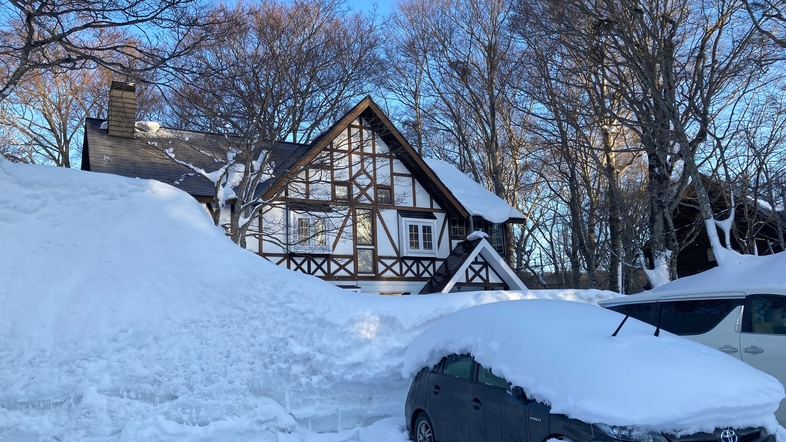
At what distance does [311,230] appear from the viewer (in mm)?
18375

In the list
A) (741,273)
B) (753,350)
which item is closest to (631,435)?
(753,350)

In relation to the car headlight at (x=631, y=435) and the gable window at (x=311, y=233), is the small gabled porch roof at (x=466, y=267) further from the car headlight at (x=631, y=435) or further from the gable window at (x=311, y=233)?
the car headlight at (x=631, y=435)

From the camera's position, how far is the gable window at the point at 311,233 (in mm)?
17908

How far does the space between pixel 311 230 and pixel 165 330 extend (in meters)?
10.9

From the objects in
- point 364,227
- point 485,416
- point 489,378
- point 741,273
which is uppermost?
point 364,227

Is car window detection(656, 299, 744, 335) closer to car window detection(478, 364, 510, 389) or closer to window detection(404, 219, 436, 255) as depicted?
car window detection(478, 364, 510, 389)

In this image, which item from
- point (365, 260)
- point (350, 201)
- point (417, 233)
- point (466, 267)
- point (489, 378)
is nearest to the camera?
point (489, 378)

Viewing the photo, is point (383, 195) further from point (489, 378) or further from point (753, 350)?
point (489, 378)

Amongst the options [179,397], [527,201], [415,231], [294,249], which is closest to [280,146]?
[294,249]

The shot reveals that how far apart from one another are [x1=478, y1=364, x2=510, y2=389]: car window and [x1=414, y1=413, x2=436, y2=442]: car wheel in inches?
38.5

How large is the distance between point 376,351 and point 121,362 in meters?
3.39

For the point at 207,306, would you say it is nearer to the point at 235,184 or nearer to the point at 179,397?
the point at 179,397

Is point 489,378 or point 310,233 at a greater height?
point 310,233

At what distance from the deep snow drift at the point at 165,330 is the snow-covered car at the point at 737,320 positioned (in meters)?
3.60
